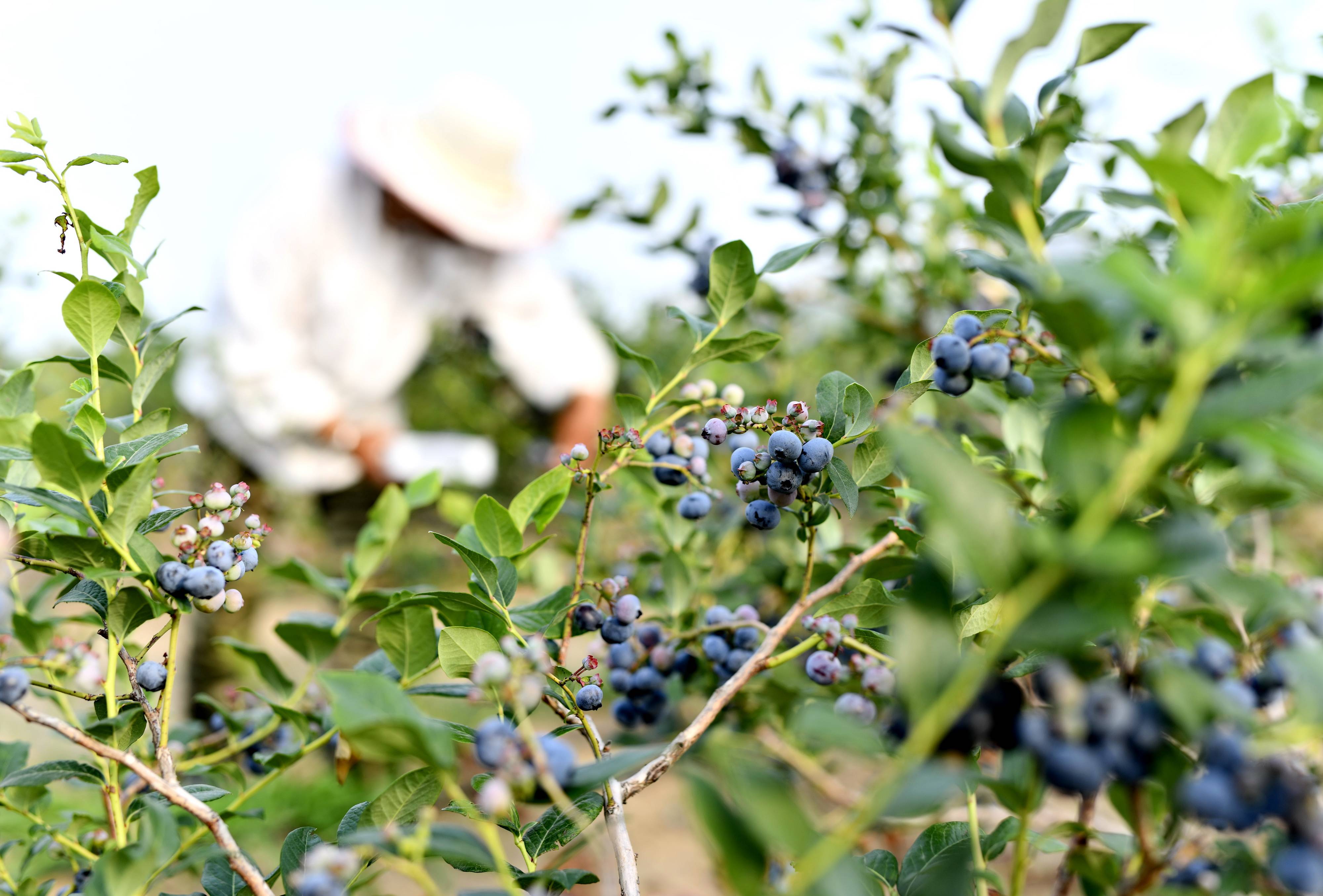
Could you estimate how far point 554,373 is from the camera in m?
3.13

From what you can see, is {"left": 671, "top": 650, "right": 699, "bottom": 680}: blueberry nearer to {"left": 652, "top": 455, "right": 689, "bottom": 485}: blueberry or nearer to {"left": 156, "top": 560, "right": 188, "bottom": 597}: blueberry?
{"left": 652, "top": 455, "right": 689, "bottom": 485}: blueberry

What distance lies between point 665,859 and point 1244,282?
5.65ft

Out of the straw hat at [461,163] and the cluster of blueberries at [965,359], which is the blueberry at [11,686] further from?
the straw hat at [461,163]

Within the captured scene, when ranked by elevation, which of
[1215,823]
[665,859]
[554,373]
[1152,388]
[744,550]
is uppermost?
[1152,388]

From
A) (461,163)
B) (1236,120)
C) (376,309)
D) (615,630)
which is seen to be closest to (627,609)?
(615,630)

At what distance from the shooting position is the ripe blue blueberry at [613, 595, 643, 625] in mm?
594

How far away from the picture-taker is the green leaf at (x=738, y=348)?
64 cm

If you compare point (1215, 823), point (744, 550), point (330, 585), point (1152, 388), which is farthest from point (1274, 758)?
point (744, 550)

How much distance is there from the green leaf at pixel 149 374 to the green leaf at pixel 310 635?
211mm

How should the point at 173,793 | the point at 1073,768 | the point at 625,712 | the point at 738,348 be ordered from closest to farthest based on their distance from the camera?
the point at 1073,768
the point at 173,793
the point at 738,348
the point at 625,712

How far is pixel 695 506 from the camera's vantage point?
0.68 m

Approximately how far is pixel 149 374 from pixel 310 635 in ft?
0.81

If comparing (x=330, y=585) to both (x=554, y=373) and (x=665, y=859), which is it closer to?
(x=665, y=859)

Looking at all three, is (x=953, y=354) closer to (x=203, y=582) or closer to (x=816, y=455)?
(x=816, y=455)
